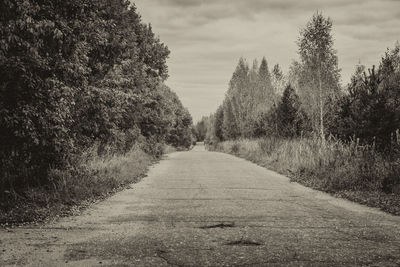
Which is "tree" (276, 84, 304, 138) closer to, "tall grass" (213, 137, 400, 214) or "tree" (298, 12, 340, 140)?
"tree" (298, 12, 340, 140)

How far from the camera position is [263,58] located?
76875 mm

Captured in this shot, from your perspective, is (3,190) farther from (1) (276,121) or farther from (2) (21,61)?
(1) (276,121)

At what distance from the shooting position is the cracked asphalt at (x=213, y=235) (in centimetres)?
561

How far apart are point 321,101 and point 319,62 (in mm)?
3398

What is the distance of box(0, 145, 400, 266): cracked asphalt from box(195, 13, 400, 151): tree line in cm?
629

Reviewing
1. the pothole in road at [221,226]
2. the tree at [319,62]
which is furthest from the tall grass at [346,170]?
the tree at [319,62]

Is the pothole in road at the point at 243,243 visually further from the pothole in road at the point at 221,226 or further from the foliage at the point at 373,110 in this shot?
the foliage at the point at 373,110

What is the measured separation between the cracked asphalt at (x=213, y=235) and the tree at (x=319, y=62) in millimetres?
20490

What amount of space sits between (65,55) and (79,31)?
66 cm

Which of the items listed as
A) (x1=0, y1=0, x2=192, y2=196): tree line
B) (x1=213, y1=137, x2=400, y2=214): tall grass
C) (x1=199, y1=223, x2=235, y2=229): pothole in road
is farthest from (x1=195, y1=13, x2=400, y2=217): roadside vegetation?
Result: (x1=0, y1=0, x2=192, y2=196): tree line

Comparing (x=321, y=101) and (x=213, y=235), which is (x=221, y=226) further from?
(x=321, y=101)

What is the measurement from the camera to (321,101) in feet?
93.4

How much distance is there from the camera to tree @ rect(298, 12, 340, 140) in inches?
1160

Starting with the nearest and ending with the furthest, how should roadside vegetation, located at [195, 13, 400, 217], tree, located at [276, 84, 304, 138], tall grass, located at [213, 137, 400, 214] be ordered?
tall grass, located at [213, 137, 400, 214]
roadside vegetation, located at [195, 13, 400, 217]
tree, located at [276, 84, 304, 138]
